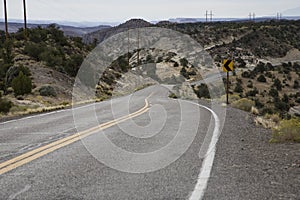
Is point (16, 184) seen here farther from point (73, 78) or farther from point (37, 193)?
point (73, 78)

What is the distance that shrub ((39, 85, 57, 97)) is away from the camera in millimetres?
30891

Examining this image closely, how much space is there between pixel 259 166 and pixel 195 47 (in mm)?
88836

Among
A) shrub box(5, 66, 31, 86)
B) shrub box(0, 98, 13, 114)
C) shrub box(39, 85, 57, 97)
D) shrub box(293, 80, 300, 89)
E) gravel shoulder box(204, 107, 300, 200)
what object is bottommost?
shrub box(293, 80, 300, 89)

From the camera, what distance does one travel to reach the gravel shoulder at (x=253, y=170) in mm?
5402

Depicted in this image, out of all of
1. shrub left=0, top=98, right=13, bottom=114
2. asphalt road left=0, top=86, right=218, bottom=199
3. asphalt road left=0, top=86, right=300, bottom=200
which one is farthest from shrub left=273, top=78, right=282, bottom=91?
asphalt road left=0, top=86, right=218, bottom=199

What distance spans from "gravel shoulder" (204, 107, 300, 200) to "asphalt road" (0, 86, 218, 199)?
40cm

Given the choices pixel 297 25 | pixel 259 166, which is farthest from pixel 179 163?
pixel 297 25

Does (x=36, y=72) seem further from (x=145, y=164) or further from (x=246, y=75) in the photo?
(x=246, y=75)

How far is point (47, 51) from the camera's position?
45.0m

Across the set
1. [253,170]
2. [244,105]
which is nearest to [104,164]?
[253,170]

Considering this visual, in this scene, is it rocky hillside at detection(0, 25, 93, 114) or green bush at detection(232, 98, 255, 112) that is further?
rocky hillside at detection(0, 25, 93, 114)

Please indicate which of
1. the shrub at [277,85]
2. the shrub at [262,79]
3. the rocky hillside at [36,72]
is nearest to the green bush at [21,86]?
the rocky hillside at [36,72]

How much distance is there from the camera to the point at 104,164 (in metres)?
7.13

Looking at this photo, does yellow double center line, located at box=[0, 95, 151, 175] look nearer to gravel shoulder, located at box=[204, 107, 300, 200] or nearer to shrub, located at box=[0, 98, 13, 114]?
gravel shoulder, located at box=[204, 107, 300, 200]
